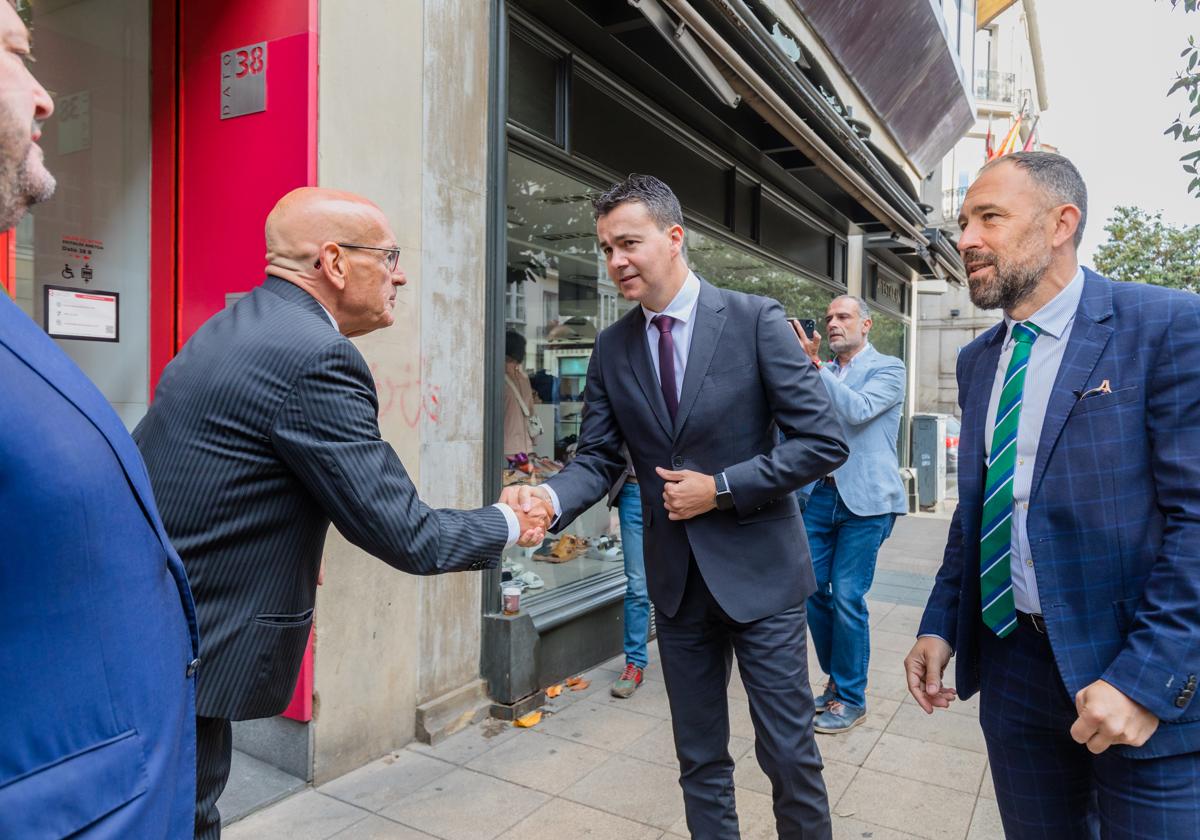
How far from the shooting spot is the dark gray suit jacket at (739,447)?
8.43 ft

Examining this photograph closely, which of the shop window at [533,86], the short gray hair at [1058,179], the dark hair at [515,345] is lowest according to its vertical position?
the dark hair at [515,345]

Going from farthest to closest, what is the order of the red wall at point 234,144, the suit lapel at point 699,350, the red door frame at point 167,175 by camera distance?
the red door frame at point 167,175 → the red wall at point 234,144 → the suit lapel at point 699,350

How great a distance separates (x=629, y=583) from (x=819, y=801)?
2473 millimetres

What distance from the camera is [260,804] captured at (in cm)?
336

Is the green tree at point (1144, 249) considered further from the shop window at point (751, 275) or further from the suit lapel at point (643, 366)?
the suit lapel at point (643, 366)

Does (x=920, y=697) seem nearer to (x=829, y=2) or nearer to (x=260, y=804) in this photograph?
(x=260, y=804)

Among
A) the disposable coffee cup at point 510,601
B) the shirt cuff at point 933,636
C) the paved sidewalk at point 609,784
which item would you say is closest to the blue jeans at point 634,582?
the paved sidewalk at point 609,784

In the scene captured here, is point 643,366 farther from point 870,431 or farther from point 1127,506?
point 870,431

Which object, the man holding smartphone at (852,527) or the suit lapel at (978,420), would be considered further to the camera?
the man holding smartphone at (852,527)

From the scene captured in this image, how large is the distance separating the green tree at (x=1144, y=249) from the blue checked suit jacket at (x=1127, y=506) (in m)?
23.4

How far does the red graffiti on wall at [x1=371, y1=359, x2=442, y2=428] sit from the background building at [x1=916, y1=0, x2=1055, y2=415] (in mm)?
27469

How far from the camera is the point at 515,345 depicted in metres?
5.79

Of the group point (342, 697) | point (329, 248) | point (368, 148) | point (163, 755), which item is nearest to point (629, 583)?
point (342, 697)

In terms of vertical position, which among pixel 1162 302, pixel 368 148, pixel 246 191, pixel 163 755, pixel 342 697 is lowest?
pixel 342 697
